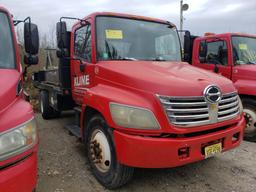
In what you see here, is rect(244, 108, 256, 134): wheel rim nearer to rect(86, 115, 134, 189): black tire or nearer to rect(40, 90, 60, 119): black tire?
rect(86, 115, 134, 189): black tire

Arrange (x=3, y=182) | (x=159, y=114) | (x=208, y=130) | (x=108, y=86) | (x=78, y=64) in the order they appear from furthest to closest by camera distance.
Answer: (x=78, y=64)
(x=108, y=86)
(x=208, y=130)
(x=159, y=114)
(x=3, y=182)

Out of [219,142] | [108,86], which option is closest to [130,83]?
[108,86]

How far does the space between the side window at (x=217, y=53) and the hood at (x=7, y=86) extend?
509cm

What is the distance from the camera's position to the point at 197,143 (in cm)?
343

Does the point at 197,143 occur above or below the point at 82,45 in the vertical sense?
below

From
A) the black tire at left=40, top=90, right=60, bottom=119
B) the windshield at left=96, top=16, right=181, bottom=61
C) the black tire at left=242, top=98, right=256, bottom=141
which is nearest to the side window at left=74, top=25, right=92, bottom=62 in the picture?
the windshield at left=96, top=16, right=181, bottom=61

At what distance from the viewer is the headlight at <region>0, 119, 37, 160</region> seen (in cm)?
227

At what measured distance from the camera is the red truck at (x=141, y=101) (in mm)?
3322

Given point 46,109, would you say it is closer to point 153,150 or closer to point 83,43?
point 83,43

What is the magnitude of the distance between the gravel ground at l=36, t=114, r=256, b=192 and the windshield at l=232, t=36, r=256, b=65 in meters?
2.20

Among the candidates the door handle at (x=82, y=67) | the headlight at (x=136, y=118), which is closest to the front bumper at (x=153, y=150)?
the headlight at (x=136, y=118)

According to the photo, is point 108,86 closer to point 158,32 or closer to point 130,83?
point 130,83

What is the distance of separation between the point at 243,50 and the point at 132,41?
347 centimetres

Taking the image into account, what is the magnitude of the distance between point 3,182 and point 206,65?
19.6ft
